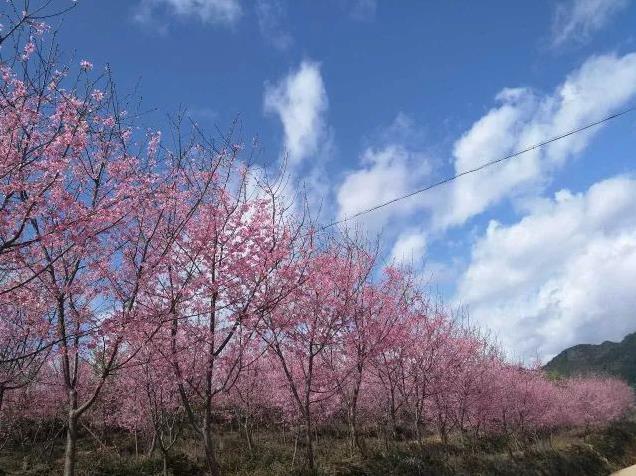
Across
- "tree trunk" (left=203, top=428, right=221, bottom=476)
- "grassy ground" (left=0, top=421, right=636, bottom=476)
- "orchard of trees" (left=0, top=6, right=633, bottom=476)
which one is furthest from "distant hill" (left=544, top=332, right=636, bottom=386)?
"tree trunk" (left=203, top=428, right=221, bottom=476)

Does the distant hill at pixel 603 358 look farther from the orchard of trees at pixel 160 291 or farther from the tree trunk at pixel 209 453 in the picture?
the tree trunk at pixel 209 453

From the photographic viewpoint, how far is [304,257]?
36.4 feet

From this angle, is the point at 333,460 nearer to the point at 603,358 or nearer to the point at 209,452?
the point at 209,452

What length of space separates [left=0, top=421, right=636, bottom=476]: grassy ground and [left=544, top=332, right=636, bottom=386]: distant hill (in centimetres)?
11540

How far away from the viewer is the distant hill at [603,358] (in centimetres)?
13250

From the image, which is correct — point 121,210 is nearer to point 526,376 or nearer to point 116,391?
point 116,391

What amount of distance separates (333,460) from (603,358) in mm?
164637

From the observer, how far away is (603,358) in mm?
152000

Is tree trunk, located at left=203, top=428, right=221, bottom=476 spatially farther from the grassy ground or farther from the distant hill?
the distant hill

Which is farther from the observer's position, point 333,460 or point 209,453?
point 333,460

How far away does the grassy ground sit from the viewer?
14267mm

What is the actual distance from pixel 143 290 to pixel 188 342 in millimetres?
1241

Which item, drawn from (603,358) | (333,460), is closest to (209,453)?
(333,460)

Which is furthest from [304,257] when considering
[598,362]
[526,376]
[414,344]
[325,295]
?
[598,362]
